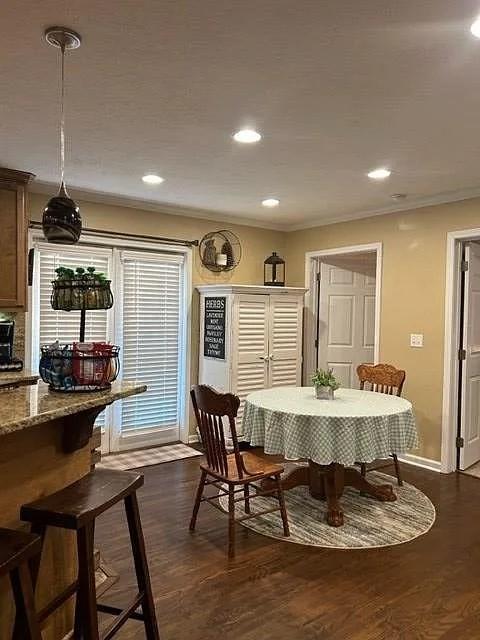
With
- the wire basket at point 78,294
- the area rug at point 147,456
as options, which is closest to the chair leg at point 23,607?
the wire basket at point 78,294

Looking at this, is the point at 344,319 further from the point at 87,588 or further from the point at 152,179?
the point at 87,588

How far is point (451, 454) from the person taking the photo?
437 centimetres

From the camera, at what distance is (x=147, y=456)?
4.73 m

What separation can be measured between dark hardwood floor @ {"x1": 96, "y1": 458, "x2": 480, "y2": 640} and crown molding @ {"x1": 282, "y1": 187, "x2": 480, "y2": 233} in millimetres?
2526

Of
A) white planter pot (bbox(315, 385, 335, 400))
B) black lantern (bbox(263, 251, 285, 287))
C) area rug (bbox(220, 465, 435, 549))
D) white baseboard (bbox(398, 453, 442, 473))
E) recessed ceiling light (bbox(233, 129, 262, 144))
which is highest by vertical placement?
recessed ceiling light (bbox(233, 129, 262, 144))

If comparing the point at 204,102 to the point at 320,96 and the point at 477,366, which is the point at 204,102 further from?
the point at 477,366

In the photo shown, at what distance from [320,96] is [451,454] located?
3338mm

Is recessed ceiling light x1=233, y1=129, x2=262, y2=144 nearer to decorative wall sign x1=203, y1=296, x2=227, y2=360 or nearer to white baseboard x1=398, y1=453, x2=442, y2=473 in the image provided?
decorative wall sign x1=203, y1=296, x2=227, y2=360

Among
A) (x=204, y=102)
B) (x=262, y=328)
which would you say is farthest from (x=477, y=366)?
(x=204, y=102)

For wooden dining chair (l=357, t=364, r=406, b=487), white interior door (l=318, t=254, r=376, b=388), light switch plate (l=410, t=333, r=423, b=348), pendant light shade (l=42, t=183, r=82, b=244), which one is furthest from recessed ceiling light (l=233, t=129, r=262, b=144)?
white interior door (l=318, t=254, r=376, b=388)

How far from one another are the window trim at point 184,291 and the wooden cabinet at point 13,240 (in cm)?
47

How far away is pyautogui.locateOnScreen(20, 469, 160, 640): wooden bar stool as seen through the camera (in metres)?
1.52

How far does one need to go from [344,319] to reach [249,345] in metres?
1.33

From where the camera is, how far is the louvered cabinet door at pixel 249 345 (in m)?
4.91
